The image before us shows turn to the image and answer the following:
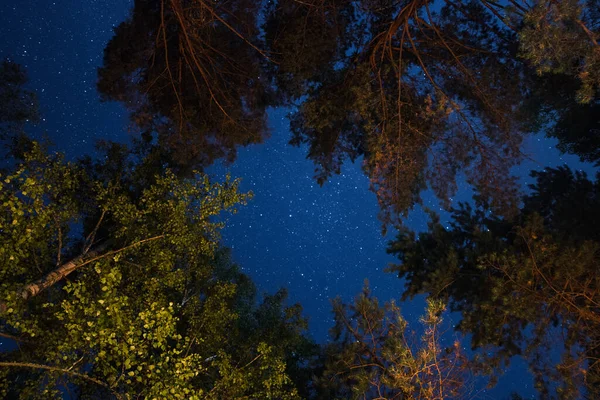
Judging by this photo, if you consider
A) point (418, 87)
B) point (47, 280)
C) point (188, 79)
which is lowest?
point (47, 280)

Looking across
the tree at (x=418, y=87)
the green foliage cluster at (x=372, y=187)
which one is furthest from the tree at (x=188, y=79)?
the tree at (x=418, y=87)

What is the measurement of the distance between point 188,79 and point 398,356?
7466 millimetres

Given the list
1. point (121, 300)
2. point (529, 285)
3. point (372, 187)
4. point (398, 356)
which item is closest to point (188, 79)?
point (372, 187)

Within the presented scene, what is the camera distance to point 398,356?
6.88 m

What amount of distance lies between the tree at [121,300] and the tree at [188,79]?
1.36 metres

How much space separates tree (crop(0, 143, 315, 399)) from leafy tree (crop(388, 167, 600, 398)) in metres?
3.77

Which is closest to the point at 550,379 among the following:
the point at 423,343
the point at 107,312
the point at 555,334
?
the point at 555,334

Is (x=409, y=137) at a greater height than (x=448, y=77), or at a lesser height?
lesser

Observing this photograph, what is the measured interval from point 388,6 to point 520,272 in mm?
5854

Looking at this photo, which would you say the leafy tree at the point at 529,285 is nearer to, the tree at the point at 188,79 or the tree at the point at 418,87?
the tree at the point at 418,87

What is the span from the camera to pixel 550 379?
23.5 ft

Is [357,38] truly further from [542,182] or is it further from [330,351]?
[330,351]

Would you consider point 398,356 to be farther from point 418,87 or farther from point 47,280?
point 47,280

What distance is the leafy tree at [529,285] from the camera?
22.2 ft
